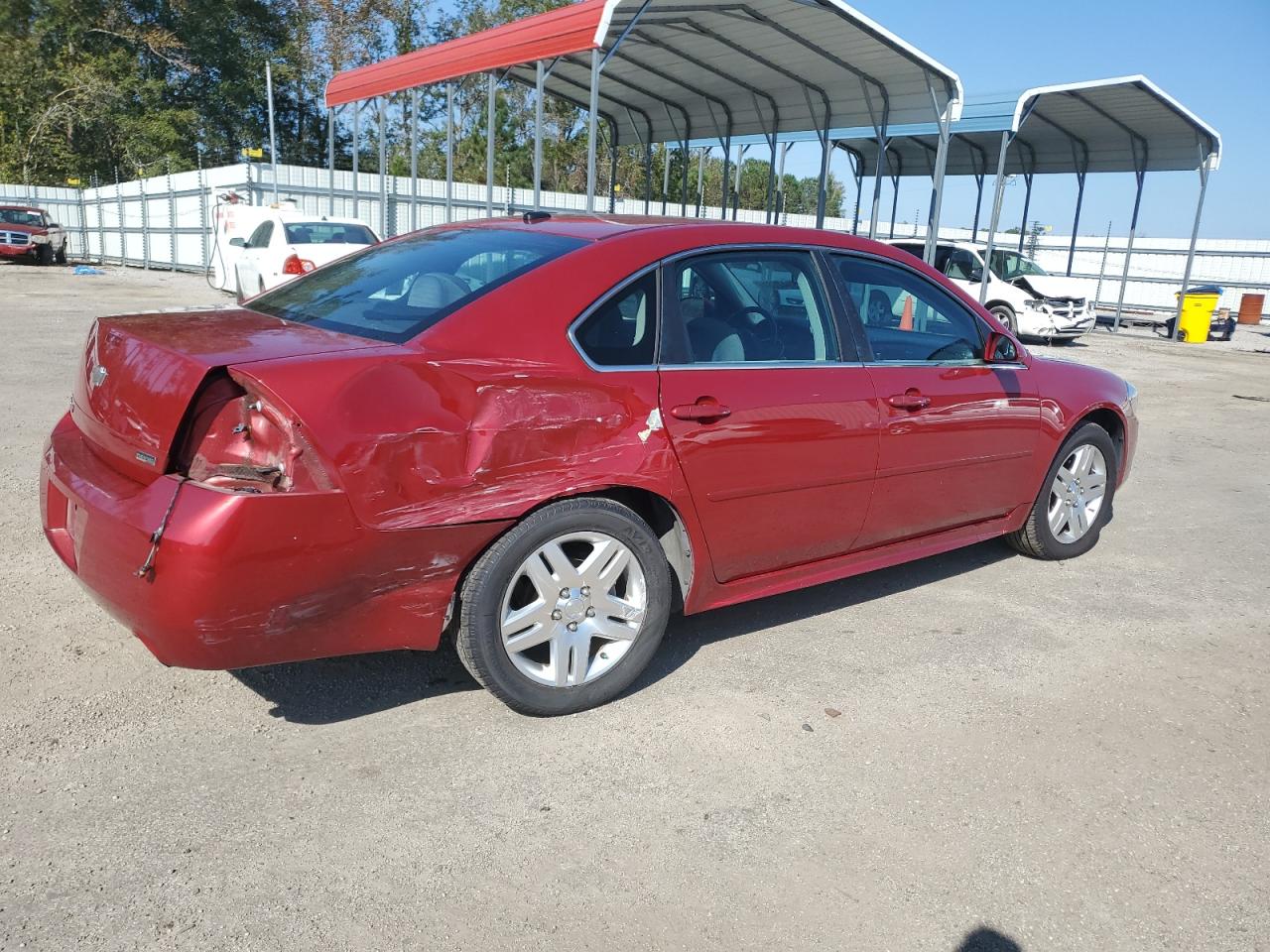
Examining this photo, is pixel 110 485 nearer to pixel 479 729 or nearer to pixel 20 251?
pixel 479 729

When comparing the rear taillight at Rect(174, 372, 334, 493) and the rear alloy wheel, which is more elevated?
the rear taillight at Rect(174, 372, 334, 493)

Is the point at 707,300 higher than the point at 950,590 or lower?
higher

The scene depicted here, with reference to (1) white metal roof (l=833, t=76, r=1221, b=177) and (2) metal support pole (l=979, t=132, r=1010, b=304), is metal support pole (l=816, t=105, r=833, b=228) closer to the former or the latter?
(1) white metal roof (l=833, t=76, r=1221, b=177)

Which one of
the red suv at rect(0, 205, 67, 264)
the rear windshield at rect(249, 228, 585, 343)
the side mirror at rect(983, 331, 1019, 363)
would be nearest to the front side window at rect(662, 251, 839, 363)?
the rear windshield at rect(249, 228, 585, 343)

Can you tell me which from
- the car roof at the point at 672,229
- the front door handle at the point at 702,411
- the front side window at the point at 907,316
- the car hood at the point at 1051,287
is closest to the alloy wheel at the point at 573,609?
the front door handle at the point at 702,411

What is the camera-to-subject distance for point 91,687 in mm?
3205

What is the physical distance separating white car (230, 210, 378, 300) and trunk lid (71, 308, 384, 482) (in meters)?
11.1

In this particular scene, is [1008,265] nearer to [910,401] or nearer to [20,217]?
[910,401]

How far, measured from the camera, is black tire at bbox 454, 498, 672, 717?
2936 mm

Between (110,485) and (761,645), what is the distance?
7.61ft

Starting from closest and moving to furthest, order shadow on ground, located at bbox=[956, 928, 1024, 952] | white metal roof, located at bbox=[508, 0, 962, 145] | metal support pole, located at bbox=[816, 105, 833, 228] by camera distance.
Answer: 1. shadow on ground, located at bbox=[956, 928, 1024, 952]
2. white metal roof, located at bbox=[508, 0, 962, 145]
3. metal support pole, located at bbox=[816, 105, 833, 228]

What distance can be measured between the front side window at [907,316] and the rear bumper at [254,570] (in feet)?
6.19

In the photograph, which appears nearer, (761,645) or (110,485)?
(110,485)

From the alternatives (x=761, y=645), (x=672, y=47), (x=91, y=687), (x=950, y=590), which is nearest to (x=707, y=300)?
(x=761, y=645)
